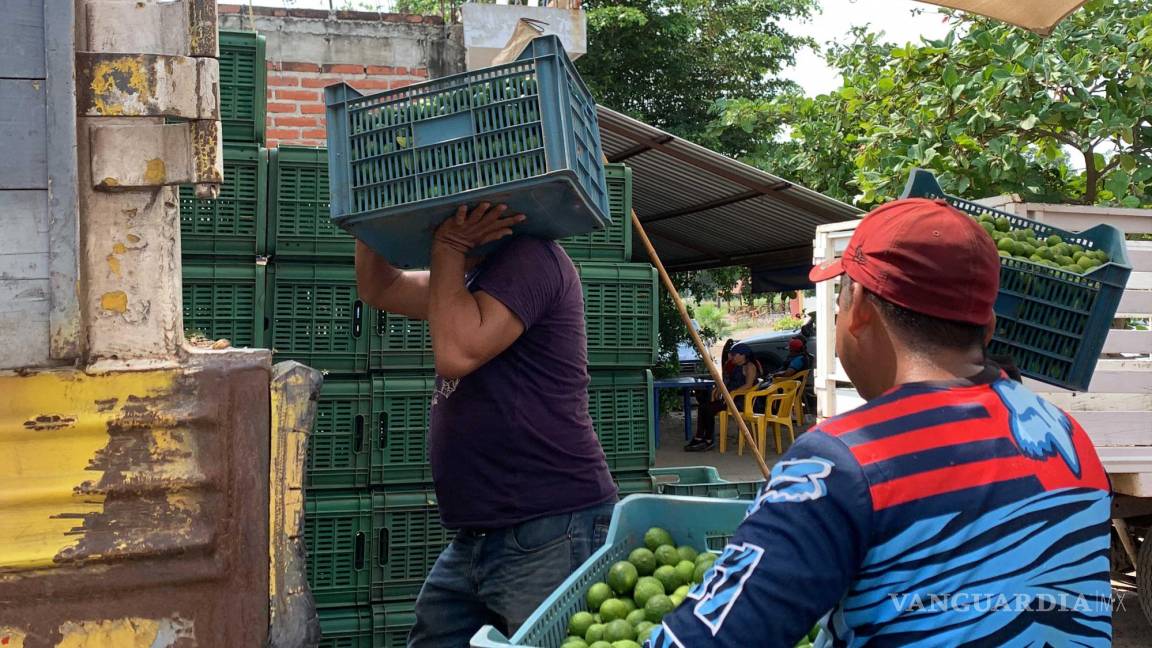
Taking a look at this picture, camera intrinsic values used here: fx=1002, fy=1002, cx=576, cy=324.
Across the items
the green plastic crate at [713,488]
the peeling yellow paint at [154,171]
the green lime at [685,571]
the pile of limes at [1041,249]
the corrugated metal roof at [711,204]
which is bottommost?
the green plastic crate at [713,488]

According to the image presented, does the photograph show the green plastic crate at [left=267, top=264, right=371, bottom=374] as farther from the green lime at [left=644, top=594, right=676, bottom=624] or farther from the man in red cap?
the man in red cap

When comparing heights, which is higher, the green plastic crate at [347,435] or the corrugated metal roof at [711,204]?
the corrugated metal roof at [711,204]

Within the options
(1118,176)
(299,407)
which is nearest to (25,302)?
(299,407)

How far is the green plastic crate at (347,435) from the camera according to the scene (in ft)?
14.1

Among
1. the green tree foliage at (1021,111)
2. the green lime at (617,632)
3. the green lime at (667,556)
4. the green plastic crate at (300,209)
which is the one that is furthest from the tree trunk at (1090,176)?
the green lime at (617,632)

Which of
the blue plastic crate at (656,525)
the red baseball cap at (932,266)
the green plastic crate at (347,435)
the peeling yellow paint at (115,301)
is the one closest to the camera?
the red baseball cap at (932,266)

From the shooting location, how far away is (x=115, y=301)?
1964 mm

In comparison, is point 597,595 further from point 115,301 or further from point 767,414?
point 767,414

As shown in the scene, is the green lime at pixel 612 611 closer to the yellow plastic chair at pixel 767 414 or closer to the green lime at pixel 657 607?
the green lime at pixel 657 607

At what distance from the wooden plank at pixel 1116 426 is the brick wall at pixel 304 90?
15.3 feet

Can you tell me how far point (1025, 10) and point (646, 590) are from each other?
9.75 feet

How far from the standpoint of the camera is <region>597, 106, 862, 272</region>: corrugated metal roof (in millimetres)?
7715

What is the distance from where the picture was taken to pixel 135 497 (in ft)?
6.33

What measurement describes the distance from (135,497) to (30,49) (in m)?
0.87
